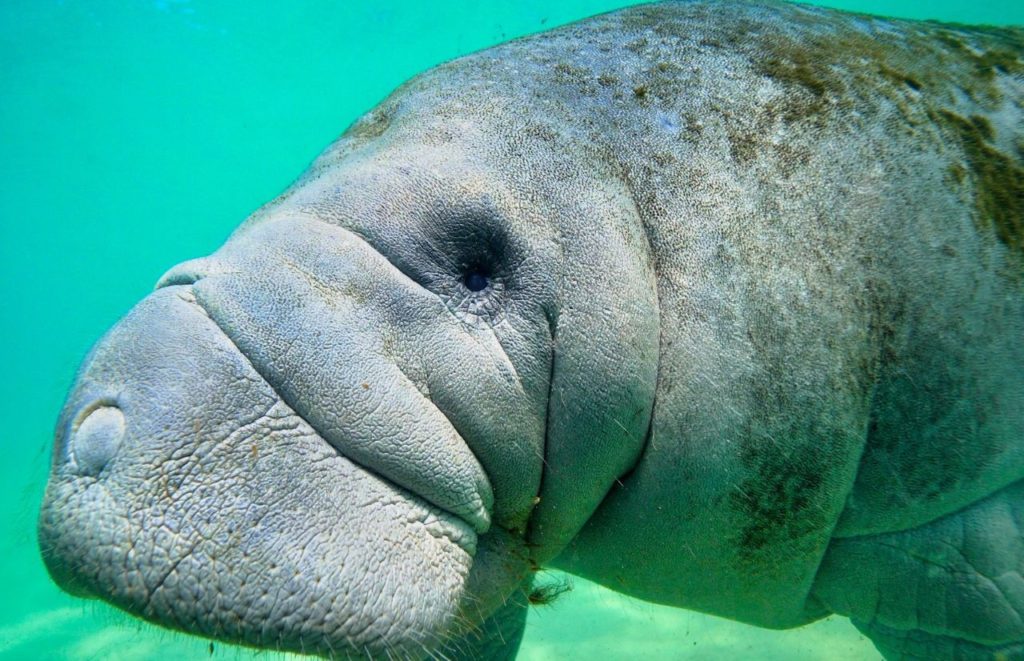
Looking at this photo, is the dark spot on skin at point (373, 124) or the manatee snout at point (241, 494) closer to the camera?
the manatee snout at point (241, 494)

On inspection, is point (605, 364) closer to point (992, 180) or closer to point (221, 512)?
point (221, 512)

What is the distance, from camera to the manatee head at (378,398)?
1.43 m

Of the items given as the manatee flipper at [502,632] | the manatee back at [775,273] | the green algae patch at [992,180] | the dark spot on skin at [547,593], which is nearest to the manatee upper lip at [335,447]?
the manatee back at [775,273]

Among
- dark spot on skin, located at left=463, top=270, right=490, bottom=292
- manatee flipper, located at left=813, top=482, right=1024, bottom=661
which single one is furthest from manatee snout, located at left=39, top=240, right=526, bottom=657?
manatee flipper, located at left=813, top=482, right=1024, bottom=661

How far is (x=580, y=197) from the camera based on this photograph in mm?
2051

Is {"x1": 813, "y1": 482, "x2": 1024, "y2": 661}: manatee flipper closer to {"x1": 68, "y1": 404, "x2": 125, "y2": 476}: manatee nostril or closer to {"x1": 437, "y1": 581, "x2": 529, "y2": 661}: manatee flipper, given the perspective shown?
{"x1": 437, "y1": 581, "x2": 529, "y2": 661}: manatee flipper

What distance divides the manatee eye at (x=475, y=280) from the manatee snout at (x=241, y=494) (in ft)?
→ 1.19

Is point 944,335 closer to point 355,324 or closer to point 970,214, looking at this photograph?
point 970,214

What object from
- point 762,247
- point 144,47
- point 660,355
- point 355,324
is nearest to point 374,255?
point 355,324

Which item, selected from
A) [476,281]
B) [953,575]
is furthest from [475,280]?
[953,575]

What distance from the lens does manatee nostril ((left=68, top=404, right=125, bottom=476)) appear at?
1434 millimetres

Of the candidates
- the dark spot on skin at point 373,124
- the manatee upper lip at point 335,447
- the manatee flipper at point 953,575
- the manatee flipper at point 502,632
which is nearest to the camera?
the manatee upper lip at point 335,447

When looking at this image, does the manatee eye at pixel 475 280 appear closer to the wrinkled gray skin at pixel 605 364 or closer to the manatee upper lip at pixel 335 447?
the wrinkled gray skin at pixel 605 364

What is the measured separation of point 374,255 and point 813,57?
1835mm
